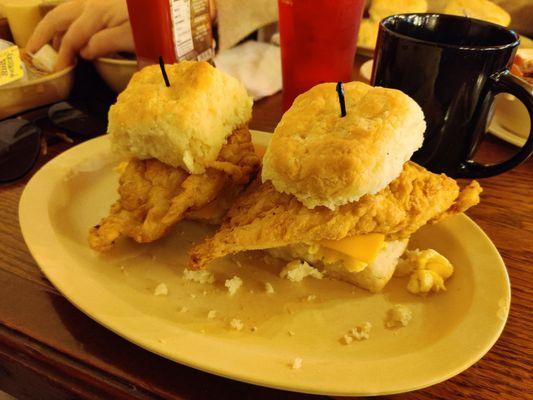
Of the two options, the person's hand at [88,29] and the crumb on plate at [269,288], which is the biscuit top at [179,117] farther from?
the person's hand at [88,29]

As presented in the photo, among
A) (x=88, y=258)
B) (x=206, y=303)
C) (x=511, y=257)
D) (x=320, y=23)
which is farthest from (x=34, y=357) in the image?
(x=320, y=23)

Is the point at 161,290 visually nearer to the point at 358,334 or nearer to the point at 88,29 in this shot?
the point at 358,334

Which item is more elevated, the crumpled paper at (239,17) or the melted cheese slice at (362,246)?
the crumpled paper at (239,17)

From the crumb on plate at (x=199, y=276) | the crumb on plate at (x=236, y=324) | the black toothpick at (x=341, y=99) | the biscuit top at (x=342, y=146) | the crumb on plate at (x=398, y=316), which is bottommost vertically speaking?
the crumb on plate at (x=199, y=276)

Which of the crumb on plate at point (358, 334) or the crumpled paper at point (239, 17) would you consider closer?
the crumb on plate at point (358, 334)

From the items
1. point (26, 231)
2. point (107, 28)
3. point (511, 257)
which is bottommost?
point (511, 257)

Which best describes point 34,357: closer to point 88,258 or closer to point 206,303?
point 88,258

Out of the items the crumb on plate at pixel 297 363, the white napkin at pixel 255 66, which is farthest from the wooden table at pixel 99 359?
the white napkin at pixel 255 66

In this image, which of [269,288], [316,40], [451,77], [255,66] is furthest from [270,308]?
[255,66]

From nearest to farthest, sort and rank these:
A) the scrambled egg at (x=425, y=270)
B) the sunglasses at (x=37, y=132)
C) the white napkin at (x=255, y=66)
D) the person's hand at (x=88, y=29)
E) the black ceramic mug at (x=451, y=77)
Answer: the scrambled egg at (x=425, y=270) < the black ceramic mug at (x=451, y=77) < the sunglasses at (x=37, y=132) < the person's hand at (x=88, y=29) < the white napkin at (x=255, y=66)
